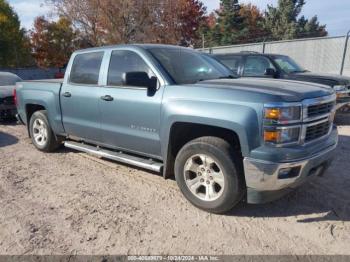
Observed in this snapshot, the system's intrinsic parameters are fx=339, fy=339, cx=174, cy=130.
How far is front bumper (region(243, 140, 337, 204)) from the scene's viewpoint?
3.32 m

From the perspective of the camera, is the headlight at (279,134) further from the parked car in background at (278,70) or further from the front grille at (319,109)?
the parked car in background at (278,70)

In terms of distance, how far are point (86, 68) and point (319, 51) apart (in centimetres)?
1267

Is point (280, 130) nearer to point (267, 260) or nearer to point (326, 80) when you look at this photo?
point (267, 260)

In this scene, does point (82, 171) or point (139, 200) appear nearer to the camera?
point (139, 200)

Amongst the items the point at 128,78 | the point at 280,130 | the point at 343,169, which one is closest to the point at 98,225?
the point at 128,78

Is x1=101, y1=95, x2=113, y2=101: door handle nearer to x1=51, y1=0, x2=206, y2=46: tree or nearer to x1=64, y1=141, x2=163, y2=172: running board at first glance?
x1=64, y1=141, x2=163, y2=172: running board

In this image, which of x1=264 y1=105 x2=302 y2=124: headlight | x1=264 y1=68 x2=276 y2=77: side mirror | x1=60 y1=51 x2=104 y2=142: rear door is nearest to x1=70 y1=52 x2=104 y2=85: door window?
x1=60 y1=51 x2=104 y2=142: rear door

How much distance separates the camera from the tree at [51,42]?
117 feet

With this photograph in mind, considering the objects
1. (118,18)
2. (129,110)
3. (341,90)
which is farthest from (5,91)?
(118,18)

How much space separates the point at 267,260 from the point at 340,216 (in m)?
1.30

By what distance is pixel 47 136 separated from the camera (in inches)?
247

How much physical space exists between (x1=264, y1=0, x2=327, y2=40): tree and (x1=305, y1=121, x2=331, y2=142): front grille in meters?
46.3

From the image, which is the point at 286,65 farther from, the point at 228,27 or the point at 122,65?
the point at 228,27

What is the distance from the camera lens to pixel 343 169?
521 centimetres
